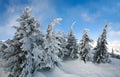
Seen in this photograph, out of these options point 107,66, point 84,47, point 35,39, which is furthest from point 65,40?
point 35,39

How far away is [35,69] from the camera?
2588 centimetres

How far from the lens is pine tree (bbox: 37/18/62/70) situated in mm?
27439

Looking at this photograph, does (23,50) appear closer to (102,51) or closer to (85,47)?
(85,47)

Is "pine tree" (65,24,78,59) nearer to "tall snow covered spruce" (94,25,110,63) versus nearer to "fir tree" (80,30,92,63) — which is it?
"fir tree" (80,30,92,63)

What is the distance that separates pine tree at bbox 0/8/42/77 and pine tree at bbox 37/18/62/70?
7.31ft

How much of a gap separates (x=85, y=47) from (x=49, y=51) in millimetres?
20520

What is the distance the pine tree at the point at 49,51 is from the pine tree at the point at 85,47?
17803 millimetres

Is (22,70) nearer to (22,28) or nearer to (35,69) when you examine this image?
(35,69)

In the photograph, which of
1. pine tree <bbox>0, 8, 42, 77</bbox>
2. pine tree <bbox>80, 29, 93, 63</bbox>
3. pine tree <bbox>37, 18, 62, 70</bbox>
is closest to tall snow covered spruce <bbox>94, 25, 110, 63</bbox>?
pine tree <bbox>80, 29, 93, 63</bbox>

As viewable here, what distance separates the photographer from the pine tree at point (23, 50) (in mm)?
24359

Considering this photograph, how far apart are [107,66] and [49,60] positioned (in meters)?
26.2

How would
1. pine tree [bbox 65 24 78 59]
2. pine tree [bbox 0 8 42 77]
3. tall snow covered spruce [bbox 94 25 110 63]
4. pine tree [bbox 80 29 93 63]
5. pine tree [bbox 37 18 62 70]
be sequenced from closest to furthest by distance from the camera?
pine tree [bbox 0 8 42 77] < pine tree [bbox 37 18 62 70] < pine tree [bbox 80 29 93 63] < pine tree [bbox 65 24 78 59] < tall snow covered spruce [bbox 94 25 110 63]

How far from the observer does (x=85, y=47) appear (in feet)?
156

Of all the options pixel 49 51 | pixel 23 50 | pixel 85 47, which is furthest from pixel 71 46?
pixel 23 50
